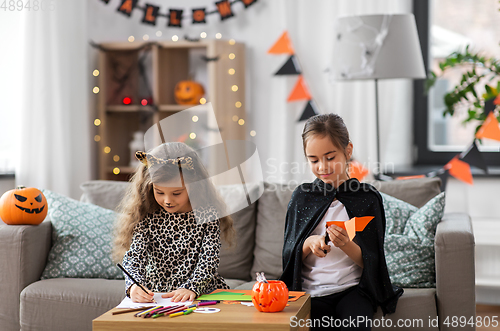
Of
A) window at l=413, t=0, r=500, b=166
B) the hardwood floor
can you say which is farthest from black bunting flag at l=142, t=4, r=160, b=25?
the hardwood floor

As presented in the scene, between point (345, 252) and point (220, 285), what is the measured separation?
436 millimetres

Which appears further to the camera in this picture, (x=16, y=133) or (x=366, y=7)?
(x=366, y=7)

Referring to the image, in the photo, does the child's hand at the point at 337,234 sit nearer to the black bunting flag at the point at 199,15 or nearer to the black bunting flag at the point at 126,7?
the black bunting flag at the point at 199,15

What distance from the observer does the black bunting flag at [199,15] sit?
11.5 ft

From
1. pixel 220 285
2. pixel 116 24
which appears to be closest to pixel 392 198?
pixel 220 285

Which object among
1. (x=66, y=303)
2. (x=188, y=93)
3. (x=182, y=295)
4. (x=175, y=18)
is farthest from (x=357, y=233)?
(x=175, y=18)

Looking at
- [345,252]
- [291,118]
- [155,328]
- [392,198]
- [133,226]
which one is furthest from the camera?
[291,118]

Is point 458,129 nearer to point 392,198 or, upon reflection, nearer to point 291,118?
point 291,118

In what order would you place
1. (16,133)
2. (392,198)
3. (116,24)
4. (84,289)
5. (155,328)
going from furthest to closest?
(116,24) < (16,133) < (392,198) < (84,289) < (155,328)

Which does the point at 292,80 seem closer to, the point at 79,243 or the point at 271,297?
the point at 79,243

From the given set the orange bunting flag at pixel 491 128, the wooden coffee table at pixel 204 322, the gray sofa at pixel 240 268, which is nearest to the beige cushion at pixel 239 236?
the gray sofa at pixel 240 268

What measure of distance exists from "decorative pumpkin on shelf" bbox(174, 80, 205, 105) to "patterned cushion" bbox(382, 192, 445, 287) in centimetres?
164

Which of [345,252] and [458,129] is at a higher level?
[458,129]

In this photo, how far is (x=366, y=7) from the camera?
3170 millimetres
